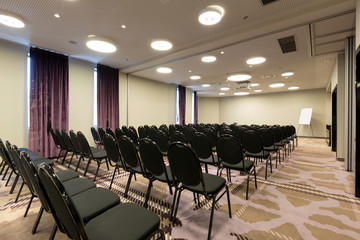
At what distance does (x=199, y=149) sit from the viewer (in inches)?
117

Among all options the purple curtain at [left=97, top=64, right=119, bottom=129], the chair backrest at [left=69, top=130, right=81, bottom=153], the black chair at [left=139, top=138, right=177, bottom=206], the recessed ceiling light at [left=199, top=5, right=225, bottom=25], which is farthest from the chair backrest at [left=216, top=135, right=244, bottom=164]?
the purple curtain at [left=97, top=64, right=119, bottom=129]

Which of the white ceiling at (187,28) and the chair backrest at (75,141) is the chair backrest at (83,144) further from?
the white ceiling at (187,28)

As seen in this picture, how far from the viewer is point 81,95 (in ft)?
20.3

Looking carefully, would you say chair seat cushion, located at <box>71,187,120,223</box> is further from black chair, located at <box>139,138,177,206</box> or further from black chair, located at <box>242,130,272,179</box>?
black chair, located at <box>242,130,272,179</box>

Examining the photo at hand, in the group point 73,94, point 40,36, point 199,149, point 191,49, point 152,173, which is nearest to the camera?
point 152,173

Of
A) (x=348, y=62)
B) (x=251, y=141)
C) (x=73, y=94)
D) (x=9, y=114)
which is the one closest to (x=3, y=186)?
(x=9, y=114)

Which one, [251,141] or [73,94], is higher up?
[73,94]

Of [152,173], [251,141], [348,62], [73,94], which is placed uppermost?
[348,62]

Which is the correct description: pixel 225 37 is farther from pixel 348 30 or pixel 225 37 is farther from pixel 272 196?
pixel 272 196

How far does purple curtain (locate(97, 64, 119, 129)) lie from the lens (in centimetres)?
669

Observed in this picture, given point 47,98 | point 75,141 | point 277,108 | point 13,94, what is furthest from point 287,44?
point 277,108

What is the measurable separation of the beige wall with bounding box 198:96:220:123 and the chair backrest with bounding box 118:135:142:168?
46.2ft

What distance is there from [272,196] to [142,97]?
747cm

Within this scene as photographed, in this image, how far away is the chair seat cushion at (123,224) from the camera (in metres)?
1.10
